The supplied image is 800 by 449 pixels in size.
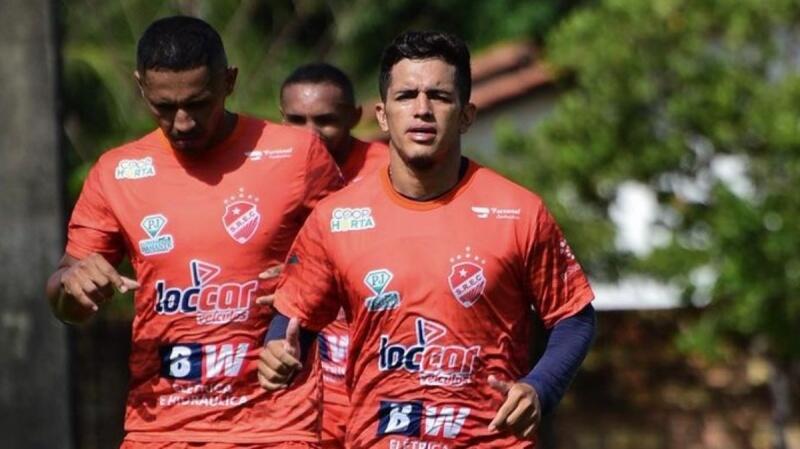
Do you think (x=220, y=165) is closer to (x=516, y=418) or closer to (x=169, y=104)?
(x=169, y=104)

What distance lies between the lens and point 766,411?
64.5ft

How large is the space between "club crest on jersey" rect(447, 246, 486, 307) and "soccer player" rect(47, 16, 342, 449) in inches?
37.0

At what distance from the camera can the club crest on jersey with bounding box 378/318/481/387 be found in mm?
7594

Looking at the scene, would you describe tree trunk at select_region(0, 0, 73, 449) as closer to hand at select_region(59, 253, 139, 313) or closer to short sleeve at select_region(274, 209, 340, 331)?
hand at select_region(59, 253, 139, 313)

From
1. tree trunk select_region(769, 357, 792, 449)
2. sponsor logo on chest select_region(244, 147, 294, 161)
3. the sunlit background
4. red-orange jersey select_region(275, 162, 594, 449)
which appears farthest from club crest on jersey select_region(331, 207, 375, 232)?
tree trunk select_region(769, 357, 792, 449)

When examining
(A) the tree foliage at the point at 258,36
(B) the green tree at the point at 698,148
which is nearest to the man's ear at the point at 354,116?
(B) the green tree at the point at 698,148

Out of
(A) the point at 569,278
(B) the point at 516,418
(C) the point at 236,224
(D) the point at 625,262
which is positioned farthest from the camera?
(D) the point at 625,262

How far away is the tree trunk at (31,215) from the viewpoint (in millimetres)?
12414

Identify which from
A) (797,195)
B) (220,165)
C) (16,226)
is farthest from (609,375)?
(220,165)

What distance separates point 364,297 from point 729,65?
1091 cm

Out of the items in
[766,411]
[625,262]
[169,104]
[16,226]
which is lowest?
[766,411]

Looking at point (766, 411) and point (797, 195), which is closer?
point (797, 195)

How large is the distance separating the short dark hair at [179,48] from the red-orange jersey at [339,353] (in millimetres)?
1263

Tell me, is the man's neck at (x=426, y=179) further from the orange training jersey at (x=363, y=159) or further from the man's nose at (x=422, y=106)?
the orange training jersey at (x=363, y=159)
